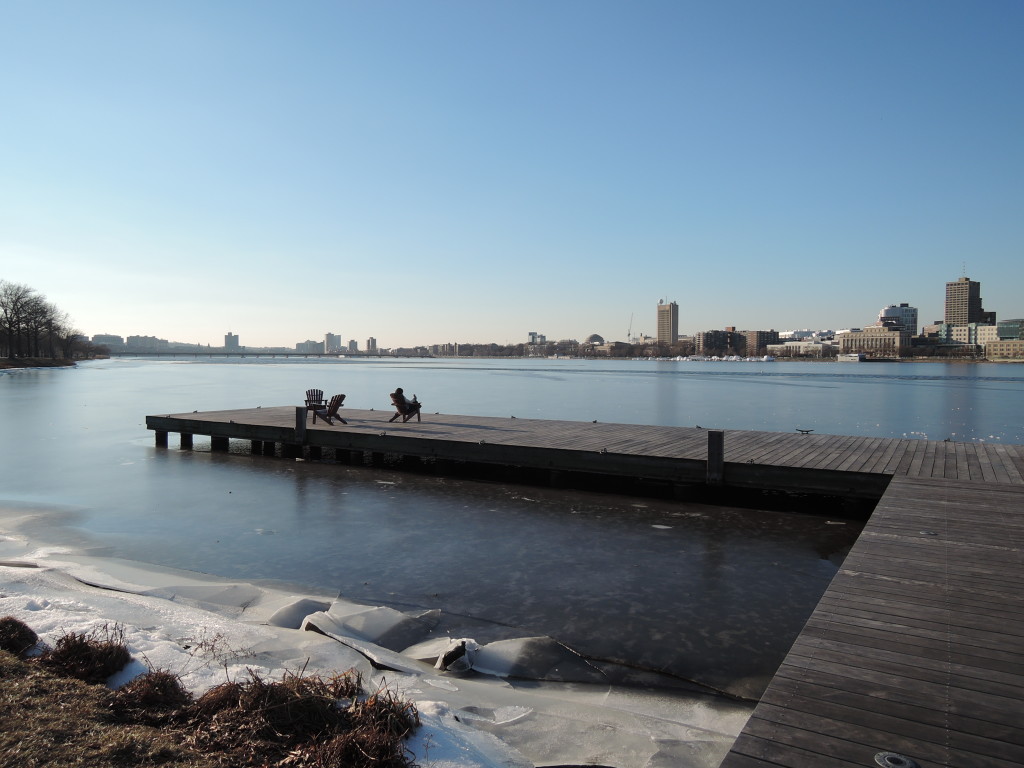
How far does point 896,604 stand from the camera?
193 inches

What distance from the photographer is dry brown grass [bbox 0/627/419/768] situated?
3318 mm

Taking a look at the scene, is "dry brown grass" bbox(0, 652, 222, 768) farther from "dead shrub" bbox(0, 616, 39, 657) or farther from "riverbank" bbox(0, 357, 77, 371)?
"riverbank" bbox(0, 357, 77, 371)

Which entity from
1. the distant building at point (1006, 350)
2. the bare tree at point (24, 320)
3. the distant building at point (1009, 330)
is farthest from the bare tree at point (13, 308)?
the distant building at point (1009, 330)

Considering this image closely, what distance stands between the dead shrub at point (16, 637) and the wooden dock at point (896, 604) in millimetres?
4923

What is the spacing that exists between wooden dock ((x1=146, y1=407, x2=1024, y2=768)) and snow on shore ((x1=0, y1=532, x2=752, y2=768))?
119 centimetres

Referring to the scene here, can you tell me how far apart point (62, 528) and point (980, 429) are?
94.8ft

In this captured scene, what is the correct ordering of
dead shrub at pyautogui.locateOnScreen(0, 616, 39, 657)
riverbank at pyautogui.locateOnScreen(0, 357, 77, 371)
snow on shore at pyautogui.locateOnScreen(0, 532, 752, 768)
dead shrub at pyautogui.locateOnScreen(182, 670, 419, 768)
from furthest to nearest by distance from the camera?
riverbank at pyautogui.locateOnScreen(0, 357, 77, 371) < dead shrub at pyautogui.locateOnScreen(0, 616, 39, 657) < snow on shore at pyautogui.locateOnScreen(0, 532, 752, 768) < dead shrub at pyautogui.locateOnScreen(182, 670, 419, 768)

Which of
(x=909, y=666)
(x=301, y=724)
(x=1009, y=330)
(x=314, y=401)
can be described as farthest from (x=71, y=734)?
(x=1009, y=330)

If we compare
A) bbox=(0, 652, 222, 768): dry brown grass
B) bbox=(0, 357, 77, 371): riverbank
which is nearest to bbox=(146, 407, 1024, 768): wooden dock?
bbox=(0, 652, 222, 768): dry brown grass

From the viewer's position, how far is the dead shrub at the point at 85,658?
444cm

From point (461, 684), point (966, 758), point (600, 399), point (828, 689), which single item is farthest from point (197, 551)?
point (600, 399)

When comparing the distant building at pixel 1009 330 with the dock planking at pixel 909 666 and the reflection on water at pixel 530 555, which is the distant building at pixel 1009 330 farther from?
the dock planking at pixel 909 666

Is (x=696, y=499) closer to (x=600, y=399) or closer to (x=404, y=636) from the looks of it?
(x=404, y=636)

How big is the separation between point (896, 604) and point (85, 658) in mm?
5827
